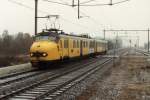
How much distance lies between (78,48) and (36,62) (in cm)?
1069

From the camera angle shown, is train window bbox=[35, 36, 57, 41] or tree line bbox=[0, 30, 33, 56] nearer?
train window bbox=[35, 36, 57, 41]

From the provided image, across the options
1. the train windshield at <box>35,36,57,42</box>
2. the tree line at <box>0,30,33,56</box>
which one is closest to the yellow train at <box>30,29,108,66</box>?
the train windshield at <box>35,36,57,42</box>

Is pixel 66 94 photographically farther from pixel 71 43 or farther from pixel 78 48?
pixel 78 48

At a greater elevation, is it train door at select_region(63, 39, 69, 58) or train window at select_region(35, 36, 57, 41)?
train window at select_region(35, 36, 57, 41)

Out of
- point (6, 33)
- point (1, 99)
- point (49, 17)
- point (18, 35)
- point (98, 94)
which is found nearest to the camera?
point (1, 99)

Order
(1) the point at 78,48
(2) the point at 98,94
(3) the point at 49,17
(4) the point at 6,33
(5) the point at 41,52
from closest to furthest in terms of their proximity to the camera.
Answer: (2) the point at 98,94, (5) the point at 41,52, (3) the point at 49,17, (1) the point at 78,48, (4) the point at 6,33

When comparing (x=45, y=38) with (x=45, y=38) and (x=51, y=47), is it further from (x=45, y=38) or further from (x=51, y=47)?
(x=51, y=47)

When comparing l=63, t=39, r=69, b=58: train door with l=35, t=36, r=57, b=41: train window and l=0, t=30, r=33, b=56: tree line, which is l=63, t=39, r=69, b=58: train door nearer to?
l=35, t=36, r=57, b=41: train window

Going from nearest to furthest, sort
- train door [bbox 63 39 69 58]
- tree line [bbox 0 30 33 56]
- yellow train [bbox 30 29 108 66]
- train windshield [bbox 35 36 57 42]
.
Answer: yellow train [bbox 30 29 108 66]
train windshield [bbox 35 36 57 42]
train door [bbox 63 39 69 58]
tree line [bbox 0 30 33 56]

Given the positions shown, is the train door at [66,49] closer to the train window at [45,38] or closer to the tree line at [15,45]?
the train window at [45,38]

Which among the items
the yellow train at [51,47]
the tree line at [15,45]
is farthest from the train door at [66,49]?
the tree line at [15,45]

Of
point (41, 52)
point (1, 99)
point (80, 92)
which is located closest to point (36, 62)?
point (41, 52)

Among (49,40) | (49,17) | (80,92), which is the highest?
(49,17)

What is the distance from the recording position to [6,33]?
83188 mm
